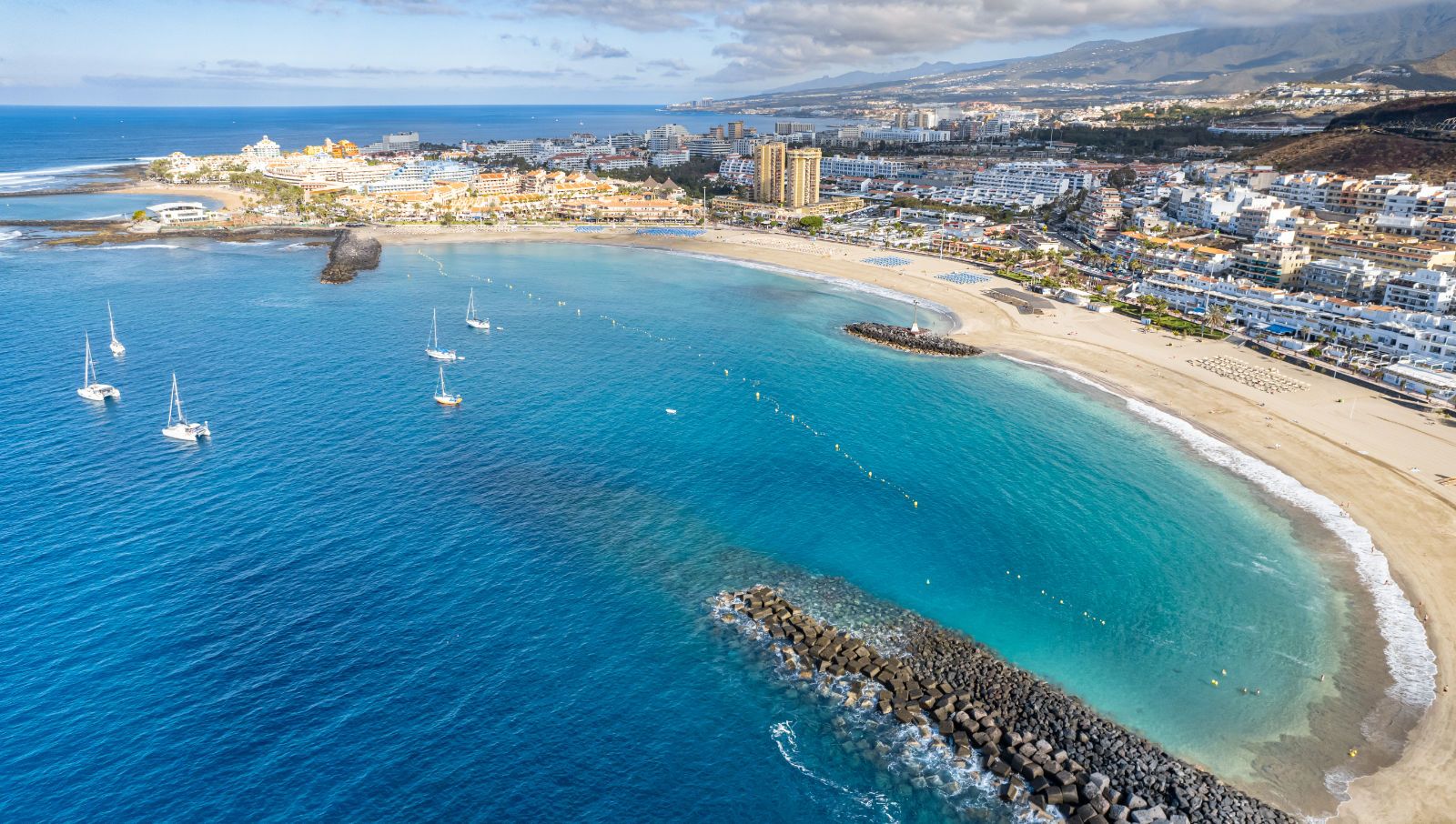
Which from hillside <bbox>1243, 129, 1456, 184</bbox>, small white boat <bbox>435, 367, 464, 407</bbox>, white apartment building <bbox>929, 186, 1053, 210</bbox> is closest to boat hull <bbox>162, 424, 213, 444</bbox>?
small white boat <bbox>435, 367, 464, 407</bbox>

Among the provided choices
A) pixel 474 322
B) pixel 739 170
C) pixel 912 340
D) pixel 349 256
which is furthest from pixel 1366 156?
pixel 349 256

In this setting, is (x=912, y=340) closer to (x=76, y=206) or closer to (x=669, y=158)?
(x=669, y=158)

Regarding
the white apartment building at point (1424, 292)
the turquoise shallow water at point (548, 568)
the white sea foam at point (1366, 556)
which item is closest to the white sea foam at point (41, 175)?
the turquoise shallow water at point (548, 568)

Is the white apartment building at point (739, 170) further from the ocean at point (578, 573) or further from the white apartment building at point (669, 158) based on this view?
the ocean at point (578, 573)

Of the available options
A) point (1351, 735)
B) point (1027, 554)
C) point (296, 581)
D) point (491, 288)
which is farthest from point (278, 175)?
point (1351, 735)

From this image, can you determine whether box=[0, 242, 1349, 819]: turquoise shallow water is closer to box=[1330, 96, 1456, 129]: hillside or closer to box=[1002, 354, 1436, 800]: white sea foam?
box=[1002, 354, 1436, 800]: white sea foam

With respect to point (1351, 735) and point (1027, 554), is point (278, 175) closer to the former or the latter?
point (1027, 554)

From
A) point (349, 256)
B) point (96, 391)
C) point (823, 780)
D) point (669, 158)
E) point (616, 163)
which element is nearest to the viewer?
point (823, 780)
